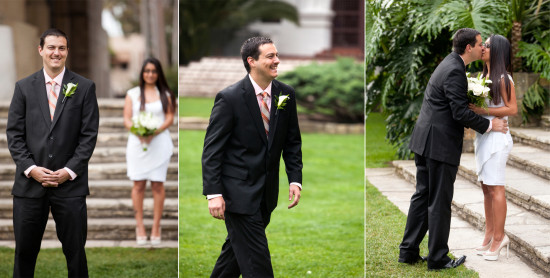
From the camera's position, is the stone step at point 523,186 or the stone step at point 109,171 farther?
the stone step at point 109,171

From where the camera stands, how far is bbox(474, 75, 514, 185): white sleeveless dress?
4.98m

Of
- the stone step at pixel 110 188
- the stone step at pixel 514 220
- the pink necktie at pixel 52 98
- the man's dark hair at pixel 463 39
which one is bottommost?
the stone step at pixel 110 188

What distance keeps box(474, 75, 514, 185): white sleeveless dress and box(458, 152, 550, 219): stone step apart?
0.14 m

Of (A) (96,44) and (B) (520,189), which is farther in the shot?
(A) (96,44)

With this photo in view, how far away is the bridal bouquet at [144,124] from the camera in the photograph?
6.92 meters

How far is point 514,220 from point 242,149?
2.20 m

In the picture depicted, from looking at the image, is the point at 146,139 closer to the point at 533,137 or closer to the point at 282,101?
the point at 282,101

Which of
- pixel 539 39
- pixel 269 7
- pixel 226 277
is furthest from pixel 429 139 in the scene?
pixel 269 7

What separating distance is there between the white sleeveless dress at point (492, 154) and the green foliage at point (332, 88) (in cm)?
781

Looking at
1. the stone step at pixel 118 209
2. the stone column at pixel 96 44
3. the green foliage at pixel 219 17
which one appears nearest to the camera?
the stone step at pixel 118 209

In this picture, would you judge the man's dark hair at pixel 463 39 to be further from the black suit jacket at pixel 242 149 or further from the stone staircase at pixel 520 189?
the black suit jacket at pixel 242 149

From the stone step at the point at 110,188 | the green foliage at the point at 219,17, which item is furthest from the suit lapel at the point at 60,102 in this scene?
the green foliage at the point at 219,17

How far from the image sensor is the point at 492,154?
5000 millimetres

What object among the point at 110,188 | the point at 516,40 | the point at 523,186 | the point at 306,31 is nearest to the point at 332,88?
the point at 110,188
